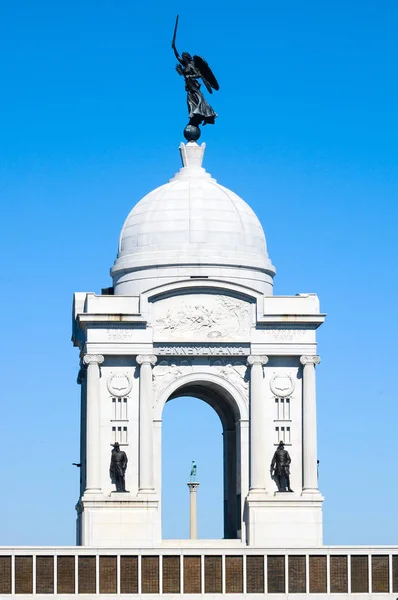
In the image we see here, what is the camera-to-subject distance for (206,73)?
11288cm

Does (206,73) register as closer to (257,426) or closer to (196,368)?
(196,368)

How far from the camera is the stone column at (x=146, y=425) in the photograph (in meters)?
106

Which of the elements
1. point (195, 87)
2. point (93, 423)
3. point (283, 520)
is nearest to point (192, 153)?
point (195, 87)

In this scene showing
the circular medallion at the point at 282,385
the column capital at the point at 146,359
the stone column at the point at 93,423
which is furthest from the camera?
the circular medallion at the point at 282,385

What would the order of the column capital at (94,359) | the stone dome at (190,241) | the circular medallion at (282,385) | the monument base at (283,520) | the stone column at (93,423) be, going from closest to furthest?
the monument base at (283,520)
the stone column at (93,423)
the column capital at (94,359)
the circular medallion at (282,385)
the stone dome at (190,241)

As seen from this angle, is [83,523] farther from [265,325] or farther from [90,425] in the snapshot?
[265,325]

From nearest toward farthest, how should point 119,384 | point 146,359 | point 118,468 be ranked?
point 118,468 < point 146,359 < point 119,384

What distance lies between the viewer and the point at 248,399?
355 ft

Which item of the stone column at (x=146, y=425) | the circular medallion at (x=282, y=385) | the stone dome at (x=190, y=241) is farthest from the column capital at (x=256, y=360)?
the stone column at (x=146, y=425)

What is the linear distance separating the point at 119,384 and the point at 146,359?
1.79 meters

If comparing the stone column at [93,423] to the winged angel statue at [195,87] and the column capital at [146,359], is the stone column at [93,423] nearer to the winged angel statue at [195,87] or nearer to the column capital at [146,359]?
the column capital at [146,359]

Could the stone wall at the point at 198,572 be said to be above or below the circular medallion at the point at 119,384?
below

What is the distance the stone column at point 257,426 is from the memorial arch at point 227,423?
1.79 ft

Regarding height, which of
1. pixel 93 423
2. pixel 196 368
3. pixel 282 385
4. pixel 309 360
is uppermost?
pixel 309 360
